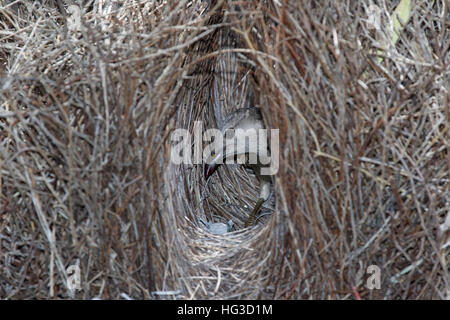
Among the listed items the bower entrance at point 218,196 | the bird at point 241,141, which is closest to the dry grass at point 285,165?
the bower entrance at point 218,196

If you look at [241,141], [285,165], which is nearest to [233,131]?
[241,141]

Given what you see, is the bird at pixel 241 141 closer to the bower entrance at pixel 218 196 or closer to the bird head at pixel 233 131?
the bird head at pixel 233 131

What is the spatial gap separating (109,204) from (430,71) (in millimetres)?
1243

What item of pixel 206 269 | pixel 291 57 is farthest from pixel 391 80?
pixel 206 269

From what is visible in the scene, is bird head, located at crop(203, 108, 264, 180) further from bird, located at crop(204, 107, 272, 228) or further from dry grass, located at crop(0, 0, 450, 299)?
dry grass, located at crop(0, 0, 450, 299)

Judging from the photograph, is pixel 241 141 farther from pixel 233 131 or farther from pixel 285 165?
pixel 285 165

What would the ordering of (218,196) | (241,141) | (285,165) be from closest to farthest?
(285,165)
(241,141)
(218,196)

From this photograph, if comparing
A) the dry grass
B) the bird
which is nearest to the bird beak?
the bird

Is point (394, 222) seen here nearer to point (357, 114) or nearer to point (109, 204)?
point (357, 114)

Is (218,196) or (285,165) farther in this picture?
(218,196)

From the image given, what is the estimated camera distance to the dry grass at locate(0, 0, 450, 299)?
1.76 m

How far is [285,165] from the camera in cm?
180

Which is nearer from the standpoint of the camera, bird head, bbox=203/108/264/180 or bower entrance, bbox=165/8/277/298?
bower entrance, bbox=165/8/277/298

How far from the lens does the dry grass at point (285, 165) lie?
5.79ft
